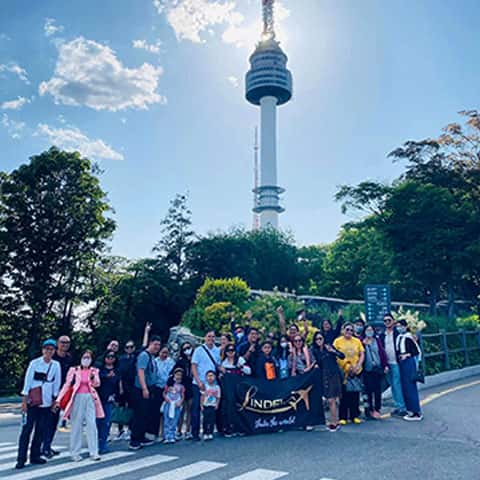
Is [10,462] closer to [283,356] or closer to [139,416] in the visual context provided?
[139,416]

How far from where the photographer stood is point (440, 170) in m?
26.9

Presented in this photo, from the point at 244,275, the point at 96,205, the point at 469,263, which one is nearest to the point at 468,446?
the point at 469,263

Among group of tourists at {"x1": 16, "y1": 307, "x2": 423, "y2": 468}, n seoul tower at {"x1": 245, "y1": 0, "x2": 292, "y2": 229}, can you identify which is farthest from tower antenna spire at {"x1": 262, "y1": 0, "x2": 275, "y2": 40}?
group of tourists at {"x1": 16, "y1": 307, "x2": 423, "y2": 468}

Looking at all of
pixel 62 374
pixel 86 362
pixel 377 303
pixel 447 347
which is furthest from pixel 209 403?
pixel 447 347

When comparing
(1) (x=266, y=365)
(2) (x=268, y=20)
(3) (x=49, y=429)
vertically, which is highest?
(2) (x=268, y=20)

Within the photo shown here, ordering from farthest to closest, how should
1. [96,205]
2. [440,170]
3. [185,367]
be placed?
[96,205]
[440,170]
[185,367]

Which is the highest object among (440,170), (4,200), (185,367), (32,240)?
(440,170)

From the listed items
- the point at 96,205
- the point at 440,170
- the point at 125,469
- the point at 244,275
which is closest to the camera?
the point at 125,469

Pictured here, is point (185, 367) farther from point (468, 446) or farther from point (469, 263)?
point (469, 263)

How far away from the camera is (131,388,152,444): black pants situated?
797 centimetres

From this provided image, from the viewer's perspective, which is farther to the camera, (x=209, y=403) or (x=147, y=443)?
A: (x=209, y=403)

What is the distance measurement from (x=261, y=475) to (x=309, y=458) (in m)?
1.04

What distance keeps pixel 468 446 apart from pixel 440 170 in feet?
73.4

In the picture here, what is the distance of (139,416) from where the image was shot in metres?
7.98
